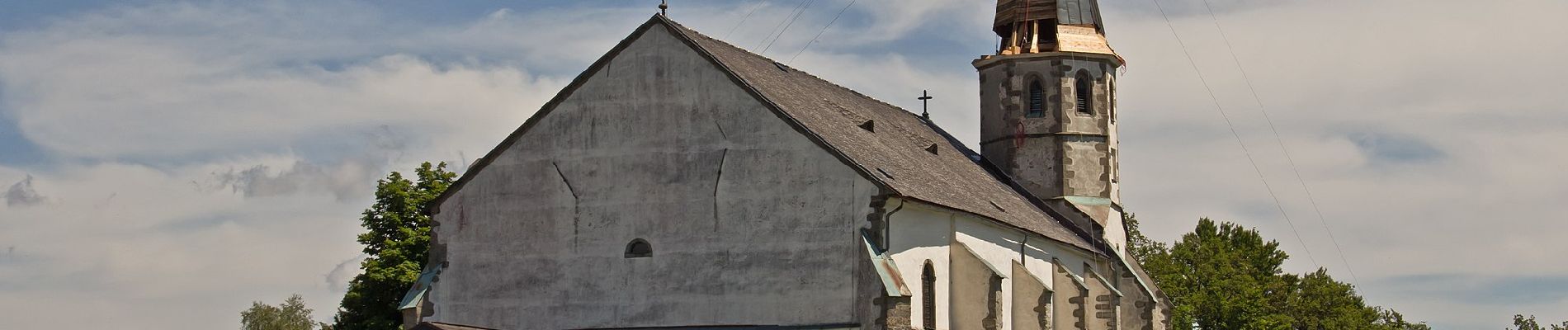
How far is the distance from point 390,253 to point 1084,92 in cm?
1836

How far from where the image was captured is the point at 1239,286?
70.1 m

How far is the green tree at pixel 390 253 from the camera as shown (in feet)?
172

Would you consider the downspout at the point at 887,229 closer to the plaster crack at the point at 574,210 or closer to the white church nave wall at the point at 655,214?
the white church nave wall at the point at 655,214

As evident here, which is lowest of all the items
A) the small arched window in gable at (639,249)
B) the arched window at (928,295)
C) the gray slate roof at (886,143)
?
the arched window at (928,295)

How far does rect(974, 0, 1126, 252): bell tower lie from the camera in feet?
169

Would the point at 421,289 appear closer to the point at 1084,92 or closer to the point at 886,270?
the point at 886,270

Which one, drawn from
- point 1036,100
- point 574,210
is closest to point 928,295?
point 574,210

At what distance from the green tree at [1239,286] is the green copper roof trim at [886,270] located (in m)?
32.2

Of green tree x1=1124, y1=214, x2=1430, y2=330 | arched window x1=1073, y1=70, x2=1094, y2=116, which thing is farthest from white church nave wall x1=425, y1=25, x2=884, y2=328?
green tree x1=1124, y1=214, x2=1430, y2=330

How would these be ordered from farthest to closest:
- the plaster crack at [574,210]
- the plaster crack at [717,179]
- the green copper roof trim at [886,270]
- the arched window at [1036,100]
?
the arched window at [1036,100], the plaster crack at [574,210], the plaster crack at [717,179], the green copper roof trim at [886,270]

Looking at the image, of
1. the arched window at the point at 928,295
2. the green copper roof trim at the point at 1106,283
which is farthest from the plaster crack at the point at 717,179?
the green copper roof trim at the point at 1106,283

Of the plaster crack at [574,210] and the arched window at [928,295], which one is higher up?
the plaster crack at [574,210]

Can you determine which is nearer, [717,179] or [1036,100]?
[717,179]

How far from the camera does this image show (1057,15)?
52.8m
